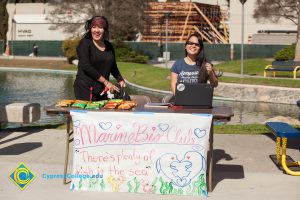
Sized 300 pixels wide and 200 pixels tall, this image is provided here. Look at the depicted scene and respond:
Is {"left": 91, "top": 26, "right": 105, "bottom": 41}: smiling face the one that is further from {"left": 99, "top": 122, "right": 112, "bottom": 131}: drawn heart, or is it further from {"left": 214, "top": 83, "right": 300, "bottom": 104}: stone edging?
{"left": 214, "top": 83, "right": 300, "bottom": 104}: stone edging

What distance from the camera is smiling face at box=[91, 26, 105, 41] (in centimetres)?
683

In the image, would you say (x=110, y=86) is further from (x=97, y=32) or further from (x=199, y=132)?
(x=199, y=132)

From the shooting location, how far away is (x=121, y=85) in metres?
7.31

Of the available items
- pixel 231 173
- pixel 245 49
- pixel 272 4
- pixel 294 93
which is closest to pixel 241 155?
pixel 231 173

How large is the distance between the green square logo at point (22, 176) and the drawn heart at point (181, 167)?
164 centimetres

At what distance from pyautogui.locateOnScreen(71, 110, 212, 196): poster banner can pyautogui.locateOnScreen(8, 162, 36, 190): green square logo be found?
2.46 ft

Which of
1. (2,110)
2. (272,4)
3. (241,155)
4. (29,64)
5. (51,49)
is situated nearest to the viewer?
(241,155)

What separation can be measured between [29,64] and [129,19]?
27.5 feet

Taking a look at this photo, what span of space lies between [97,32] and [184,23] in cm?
4990

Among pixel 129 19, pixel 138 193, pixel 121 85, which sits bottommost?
pixel 138 193

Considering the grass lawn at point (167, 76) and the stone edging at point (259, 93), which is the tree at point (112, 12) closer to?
the grass lawn at point (167, 76)

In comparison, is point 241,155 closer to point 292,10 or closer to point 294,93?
point 294,93

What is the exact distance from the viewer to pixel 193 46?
6.80 metres

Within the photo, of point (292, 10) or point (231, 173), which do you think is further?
point (292, 10)
